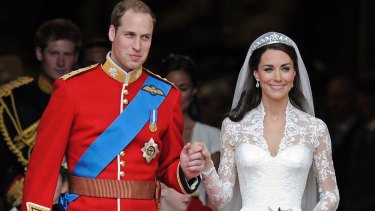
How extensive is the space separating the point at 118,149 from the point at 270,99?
1.03 m

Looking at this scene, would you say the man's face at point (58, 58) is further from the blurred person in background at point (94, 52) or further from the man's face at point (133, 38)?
the man's face at point (133, 38)

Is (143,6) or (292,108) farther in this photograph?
(292,108)

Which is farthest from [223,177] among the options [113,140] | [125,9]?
[125,9]

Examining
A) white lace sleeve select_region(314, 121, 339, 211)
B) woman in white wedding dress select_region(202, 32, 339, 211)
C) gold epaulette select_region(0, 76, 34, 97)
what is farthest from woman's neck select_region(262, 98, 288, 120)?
gold epaulette select_region(0, 76, 34, 97)

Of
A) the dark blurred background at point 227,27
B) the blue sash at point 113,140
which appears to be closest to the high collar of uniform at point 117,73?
the blue sash at point 113,140

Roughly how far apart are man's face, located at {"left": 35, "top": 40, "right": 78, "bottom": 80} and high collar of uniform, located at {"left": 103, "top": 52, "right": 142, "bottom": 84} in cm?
142

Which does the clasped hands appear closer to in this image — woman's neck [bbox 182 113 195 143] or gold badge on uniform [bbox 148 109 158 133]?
gold badge on uniform [bbox 148 109 158 133]

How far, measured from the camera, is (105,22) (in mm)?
11883

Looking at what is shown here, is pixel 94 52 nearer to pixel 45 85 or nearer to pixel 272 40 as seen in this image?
pixel 45 85

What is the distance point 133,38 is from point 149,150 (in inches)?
22.9

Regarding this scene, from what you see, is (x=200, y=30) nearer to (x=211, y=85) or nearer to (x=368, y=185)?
(x=211, y=85)

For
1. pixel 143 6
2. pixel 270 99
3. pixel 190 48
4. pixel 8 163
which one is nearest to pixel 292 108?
pixel 270 99

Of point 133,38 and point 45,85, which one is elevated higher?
point 133,38

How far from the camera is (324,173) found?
6.85 metres
